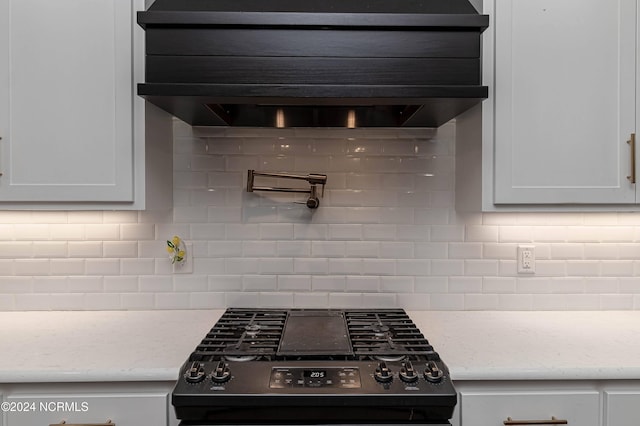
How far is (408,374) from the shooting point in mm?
1259

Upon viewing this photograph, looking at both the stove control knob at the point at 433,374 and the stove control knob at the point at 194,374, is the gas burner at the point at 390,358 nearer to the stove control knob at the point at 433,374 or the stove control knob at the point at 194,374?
the stove control knob at the point at 433,374

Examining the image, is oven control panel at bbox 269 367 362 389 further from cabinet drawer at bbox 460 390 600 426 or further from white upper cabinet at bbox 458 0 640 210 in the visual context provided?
white upper cabinet at bbox 458 0 640 210

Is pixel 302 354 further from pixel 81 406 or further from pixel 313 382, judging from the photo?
pixel 81 406

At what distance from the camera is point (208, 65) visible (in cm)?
141

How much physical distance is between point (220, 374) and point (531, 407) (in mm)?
858

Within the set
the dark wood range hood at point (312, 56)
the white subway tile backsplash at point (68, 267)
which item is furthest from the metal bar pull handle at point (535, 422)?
the white subway tile backsplash at point (68, 267)

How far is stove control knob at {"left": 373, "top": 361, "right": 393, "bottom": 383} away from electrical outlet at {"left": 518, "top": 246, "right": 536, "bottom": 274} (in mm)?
958

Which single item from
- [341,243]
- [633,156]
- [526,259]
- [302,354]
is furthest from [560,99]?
[302,354]

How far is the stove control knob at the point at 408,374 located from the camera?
1243mm

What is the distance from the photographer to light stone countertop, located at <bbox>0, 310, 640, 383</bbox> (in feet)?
4.29

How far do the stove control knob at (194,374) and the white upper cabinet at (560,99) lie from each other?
1.08 metres

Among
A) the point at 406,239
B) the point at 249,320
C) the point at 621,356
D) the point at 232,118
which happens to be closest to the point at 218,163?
the point at 232,118

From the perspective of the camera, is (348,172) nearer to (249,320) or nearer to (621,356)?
(249,320)

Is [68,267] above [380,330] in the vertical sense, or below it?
above
